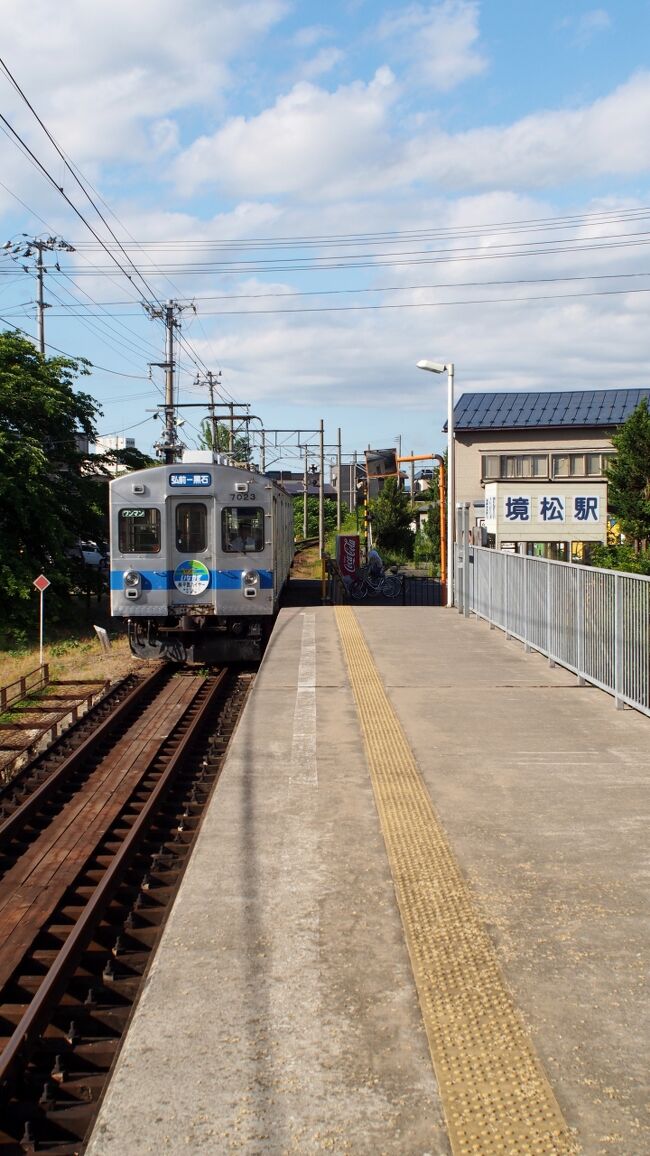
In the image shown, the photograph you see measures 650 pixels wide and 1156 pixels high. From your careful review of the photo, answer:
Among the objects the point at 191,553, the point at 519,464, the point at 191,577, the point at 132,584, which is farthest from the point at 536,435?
the point at 132,584

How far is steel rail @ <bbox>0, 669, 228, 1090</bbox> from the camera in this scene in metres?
3.92

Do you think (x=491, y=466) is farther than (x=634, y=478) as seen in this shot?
Yes

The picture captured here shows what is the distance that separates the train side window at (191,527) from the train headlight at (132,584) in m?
0.74

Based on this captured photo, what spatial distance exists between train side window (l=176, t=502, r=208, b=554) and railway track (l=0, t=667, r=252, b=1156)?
4151 mm

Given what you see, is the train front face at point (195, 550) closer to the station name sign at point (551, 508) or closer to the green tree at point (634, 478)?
the station name sign at point (551, 508)

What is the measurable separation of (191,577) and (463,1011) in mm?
11532

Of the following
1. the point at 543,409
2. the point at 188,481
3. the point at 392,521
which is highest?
the point at 543,409

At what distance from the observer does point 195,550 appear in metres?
15.1

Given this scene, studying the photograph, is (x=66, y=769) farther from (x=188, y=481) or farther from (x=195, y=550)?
(x=188, y=481)

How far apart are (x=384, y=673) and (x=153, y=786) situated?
350 centimetres

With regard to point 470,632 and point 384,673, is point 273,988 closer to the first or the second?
point 384,673

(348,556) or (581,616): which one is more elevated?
(348,556)

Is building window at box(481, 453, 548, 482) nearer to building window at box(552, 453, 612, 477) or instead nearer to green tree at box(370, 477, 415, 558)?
building window at box(552, 453, 612, 477)

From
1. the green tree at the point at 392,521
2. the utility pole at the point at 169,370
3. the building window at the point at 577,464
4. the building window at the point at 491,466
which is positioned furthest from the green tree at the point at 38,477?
the green tree at the point at 392,521
